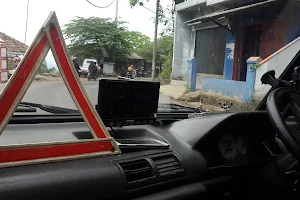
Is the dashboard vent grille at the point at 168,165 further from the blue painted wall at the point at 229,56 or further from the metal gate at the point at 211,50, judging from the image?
the blue painted wall at the point at 229,56

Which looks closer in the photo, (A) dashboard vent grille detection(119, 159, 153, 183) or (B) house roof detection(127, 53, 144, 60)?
(A) dashboard vent grille detection(119, 159, 153, 183)

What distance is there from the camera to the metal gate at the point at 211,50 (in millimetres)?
3066

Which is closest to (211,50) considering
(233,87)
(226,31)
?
(226,31)

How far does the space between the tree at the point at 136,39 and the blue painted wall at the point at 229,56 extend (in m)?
1.38

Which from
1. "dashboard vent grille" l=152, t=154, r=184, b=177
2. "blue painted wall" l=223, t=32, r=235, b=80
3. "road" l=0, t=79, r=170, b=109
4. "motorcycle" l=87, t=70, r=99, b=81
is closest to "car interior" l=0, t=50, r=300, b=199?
"dashboard vent grille" l=152, t=154, r=184, b=177

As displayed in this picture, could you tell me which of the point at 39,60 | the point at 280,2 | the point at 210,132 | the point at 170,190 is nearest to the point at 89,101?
the point at 39,60

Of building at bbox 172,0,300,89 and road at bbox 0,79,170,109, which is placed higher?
building at bbox 172,0,300,89

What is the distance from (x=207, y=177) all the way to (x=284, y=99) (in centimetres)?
60

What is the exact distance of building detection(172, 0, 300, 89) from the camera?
9.23 feet

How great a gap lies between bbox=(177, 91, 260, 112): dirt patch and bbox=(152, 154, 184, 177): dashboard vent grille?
1.04m

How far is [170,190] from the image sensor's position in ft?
5.06

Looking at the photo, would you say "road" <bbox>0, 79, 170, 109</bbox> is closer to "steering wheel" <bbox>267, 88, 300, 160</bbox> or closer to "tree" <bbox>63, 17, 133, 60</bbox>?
"tree" <bbox>63, 17, 133, 60</bbox>

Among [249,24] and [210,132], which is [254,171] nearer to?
[210,132]

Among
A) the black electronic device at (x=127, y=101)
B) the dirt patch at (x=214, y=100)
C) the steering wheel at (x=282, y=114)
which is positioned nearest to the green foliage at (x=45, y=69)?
the black electronic device at (x=127, y=101)
